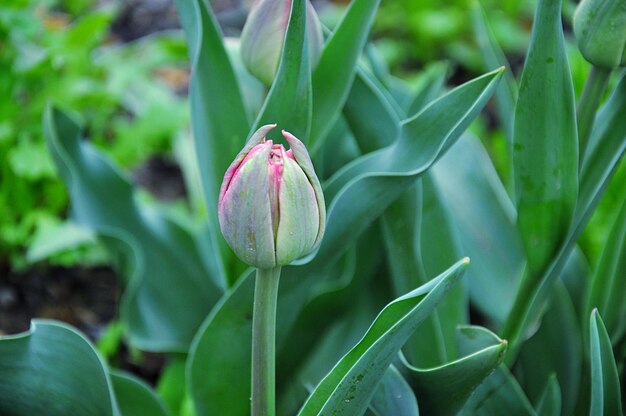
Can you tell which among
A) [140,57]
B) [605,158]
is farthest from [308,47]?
[140,57]

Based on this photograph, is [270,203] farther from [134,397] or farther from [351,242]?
[134,397]

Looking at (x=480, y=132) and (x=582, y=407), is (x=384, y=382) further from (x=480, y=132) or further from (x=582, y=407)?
(x=480, y=132)

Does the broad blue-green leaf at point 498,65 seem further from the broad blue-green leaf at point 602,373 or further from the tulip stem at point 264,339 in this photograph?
the tulip stem at point 264,339

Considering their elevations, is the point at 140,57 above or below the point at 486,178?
below

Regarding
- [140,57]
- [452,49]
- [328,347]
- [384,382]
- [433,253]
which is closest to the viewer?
[384,382]

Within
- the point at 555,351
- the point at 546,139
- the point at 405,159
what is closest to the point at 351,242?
the point at 405,159
